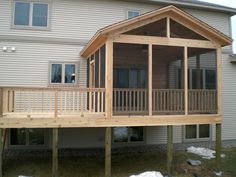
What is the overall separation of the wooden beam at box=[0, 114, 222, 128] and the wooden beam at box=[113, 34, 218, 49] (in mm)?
2682

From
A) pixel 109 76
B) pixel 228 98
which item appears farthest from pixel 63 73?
pixel 228 98

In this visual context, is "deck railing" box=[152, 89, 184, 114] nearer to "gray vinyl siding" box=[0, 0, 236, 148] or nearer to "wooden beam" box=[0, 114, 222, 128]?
"wooden beam" box=[0, 114, 222, 128]

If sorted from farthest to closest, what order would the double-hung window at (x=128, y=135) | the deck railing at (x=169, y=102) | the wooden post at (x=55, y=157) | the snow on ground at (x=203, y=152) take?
the double-hung window at (x=128, y=135)
the snow on ground at (x=203, y=152)
the deck railing at (x=169, y=102)
the wooden post at (x=55, y=157)

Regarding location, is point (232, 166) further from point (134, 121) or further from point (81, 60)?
point (81, 60)

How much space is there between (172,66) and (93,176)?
657 centimetres

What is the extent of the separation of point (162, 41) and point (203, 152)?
5988mm

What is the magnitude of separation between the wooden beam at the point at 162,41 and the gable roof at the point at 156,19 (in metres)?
0.23

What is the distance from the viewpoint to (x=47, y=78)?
43.5ft

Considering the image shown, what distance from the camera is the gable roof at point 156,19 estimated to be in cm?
984

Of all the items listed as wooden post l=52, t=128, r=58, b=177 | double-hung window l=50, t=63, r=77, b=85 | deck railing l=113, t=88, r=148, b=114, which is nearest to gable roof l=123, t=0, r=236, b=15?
double-hung window l=50, t=63, r=77, b=85

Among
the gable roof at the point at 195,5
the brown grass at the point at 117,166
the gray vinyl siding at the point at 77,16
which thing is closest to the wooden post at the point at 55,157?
the brown grass at the point at 117,166

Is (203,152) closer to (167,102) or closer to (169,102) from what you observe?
(169,102)

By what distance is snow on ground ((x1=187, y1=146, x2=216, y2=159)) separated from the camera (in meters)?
12.8

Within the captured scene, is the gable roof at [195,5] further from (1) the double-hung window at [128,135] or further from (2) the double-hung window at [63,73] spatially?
(1) the double-hung window at [128,135]
